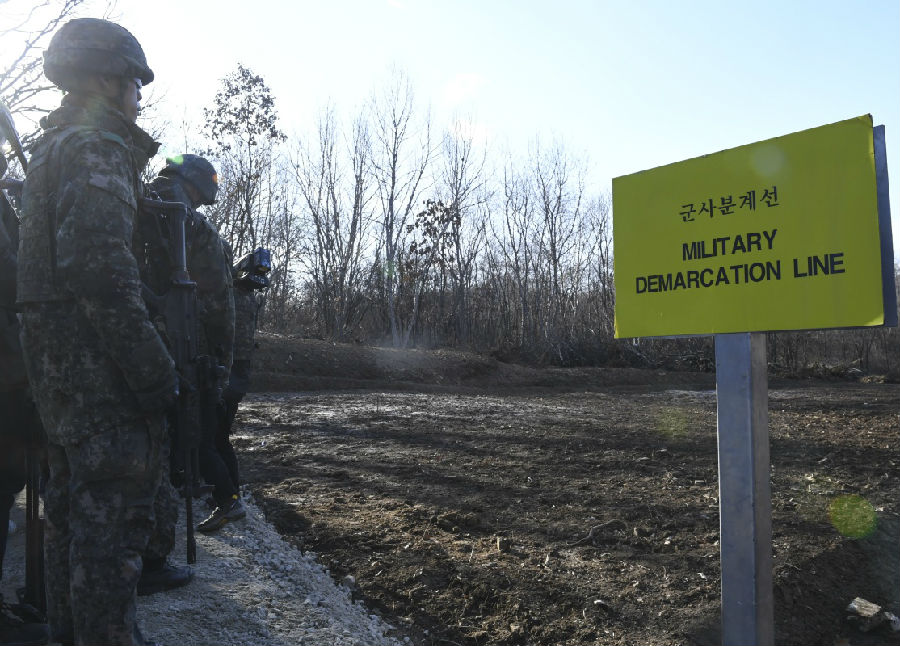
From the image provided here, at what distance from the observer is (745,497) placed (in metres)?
2.12

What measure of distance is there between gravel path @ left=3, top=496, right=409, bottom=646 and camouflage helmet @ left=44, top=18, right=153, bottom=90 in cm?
214

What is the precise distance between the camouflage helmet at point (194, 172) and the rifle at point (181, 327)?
1.14 metres

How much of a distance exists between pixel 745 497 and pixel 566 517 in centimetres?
260

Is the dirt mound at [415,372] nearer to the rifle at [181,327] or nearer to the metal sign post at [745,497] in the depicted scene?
the rifle at [181,327]

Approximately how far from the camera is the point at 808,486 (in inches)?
211

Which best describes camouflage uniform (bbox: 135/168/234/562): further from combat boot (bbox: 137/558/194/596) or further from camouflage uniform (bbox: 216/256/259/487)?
camouflage uniform (bbox: 216/256/259/487)

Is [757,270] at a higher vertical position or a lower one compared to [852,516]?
higher

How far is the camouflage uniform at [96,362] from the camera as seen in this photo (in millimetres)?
2131

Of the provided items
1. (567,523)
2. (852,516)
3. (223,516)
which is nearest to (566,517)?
(567,523)

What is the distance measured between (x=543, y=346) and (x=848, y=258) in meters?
23.5

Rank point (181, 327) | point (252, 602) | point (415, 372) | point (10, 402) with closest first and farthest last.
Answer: point (181, 327)
point (10, 402)
point (252, 602)
point (415, 372)

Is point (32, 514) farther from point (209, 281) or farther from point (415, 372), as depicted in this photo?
point (415, 372)

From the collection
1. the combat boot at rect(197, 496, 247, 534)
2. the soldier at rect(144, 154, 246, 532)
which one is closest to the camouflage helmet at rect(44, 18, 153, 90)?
the soldier at rect(144, 154, 246, 532)

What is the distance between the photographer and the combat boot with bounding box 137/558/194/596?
3068 mm
